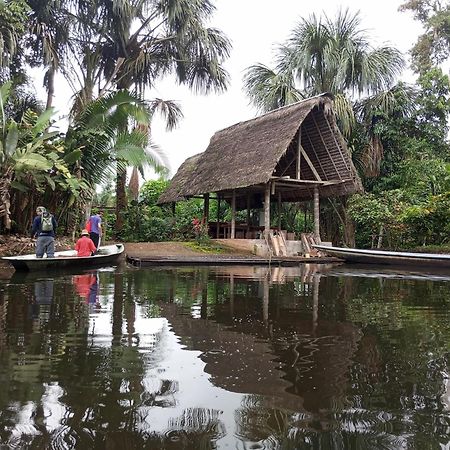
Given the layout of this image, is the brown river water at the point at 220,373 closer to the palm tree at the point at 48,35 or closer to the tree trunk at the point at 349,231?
the palm tree at the point at 48,35

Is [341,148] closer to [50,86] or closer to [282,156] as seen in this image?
[282,156]

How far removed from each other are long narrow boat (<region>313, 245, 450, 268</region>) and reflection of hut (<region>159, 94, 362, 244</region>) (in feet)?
7.16

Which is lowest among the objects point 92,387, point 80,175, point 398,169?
point 92,387

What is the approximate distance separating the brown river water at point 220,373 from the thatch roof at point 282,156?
8973 millimetres

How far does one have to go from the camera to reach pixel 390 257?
12664mm

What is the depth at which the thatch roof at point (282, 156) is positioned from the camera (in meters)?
14.5

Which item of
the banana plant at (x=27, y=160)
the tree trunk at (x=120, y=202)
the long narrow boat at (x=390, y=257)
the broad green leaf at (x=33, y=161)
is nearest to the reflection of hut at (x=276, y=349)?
the broad green leaf at (x=33, y=161)

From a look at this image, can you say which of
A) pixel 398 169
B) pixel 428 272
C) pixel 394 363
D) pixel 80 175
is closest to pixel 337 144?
pixel 398 169

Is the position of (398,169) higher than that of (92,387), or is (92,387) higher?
(398,169)

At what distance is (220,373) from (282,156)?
1356 cm

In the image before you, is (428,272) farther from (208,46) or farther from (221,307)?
(208,46)

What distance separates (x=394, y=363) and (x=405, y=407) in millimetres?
858

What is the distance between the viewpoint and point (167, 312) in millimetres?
5078

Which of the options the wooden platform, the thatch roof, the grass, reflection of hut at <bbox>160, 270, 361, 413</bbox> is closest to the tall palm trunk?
the thatch roof
